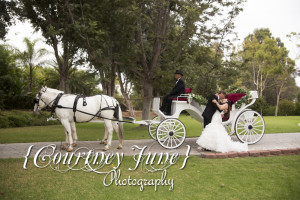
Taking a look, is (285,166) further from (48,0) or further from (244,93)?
(48,0)

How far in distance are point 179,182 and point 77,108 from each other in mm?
4033

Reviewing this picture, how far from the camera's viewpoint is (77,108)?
710cm

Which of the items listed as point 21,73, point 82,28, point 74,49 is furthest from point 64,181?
point 21,73

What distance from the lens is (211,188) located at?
4434 mm

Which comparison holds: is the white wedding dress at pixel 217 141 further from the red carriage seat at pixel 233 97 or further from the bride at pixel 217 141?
the red carriage seat at pixel 233 97

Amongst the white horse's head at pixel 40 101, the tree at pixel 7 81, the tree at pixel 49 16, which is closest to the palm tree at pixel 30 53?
the tree at pixel 7 81

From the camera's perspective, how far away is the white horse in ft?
23.1

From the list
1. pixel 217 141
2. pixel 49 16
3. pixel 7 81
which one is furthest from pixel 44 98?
pixel 7 81

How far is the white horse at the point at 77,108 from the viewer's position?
7.03m

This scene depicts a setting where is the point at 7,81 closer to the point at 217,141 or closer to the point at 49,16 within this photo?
the point at 49,16

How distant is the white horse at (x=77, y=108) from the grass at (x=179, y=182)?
1652 mm

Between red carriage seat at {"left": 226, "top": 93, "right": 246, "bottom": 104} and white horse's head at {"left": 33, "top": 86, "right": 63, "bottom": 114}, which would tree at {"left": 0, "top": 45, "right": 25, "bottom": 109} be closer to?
white horse's head at {"left": 33, "top": 86, "right": 63, "bottom": 114}

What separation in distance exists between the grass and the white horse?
65.1 inches

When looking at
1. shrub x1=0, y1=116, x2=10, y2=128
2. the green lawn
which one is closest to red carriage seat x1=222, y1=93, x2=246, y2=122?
the green lawn
